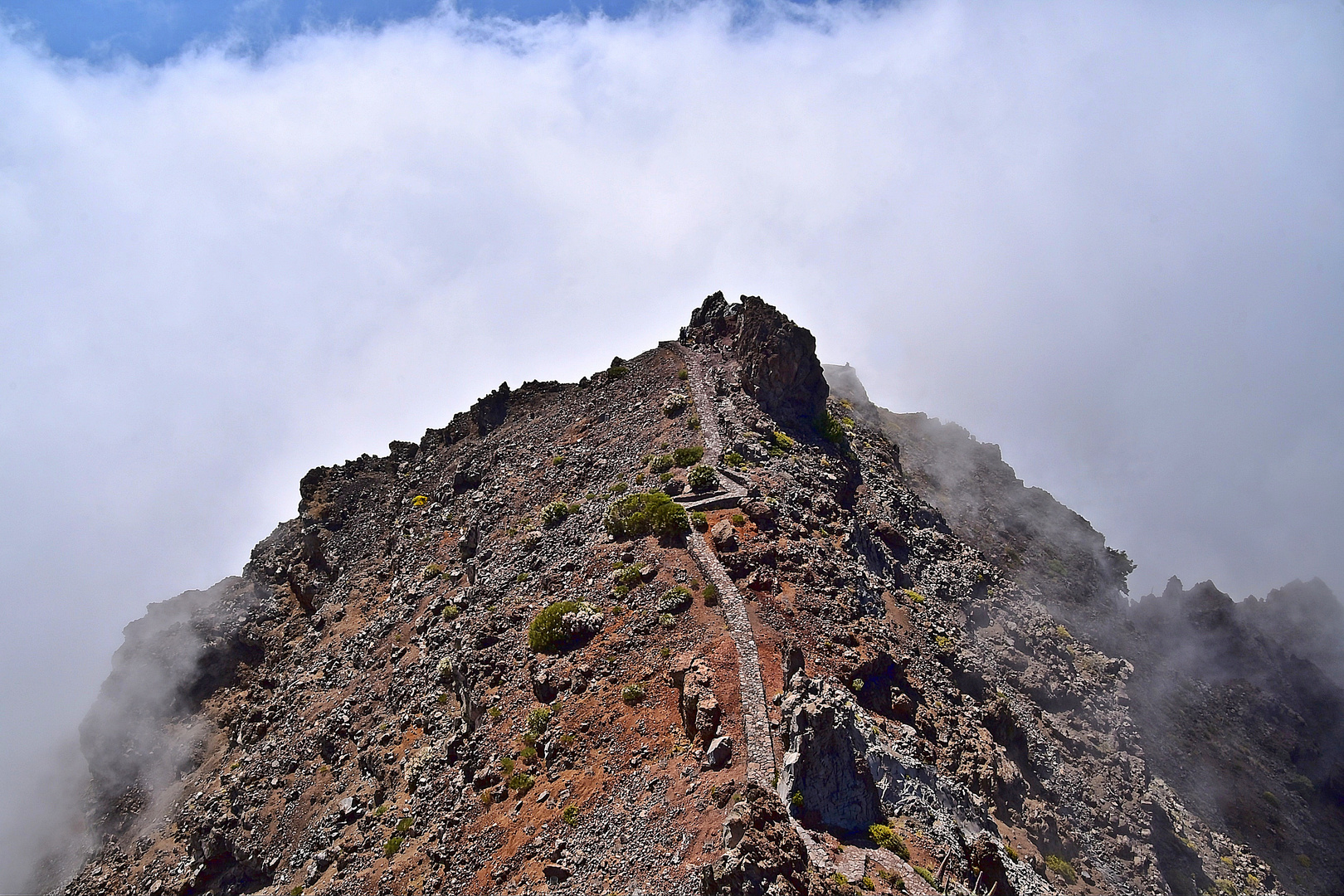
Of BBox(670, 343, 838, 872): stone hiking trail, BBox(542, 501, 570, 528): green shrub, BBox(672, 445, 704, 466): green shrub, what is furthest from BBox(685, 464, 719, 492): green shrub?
BBox(542, 501, 570, 528): green shrub

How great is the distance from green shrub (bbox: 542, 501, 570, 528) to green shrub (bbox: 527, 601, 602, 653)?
43.6 ft

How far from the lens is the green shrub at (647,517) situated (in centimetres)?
4619

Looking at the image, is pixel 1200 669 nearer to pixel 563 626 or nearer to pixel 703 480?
pixel 703 480

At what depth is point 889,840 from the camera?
2884cm

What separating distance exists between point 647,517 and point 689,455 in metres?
9.25

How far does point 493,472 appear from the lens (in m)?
69.9

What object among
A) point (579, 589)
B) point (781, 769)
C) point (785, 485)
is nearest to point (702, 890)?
point (781, 769)

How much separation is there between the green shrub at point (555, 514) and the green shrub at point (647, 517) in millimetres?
6424

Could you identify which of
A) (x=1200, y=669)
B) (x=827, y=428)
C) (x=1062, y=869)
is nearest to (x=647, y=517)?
(x=827, y=428)

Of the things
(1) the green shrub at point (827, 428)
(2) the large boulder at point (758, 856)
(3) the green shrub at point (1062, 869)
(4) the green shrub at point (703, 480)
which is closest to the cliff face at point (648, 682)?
(2) the large boulder at point (758, 856)

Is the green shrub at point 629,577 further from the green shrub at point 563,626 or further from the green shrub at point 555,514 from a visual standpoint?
the green shrub at point 555,514

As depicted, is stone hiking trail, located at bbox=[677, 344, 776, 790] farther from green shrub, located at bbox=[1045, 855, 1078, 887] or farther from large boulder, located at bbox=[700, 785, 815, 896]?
green shrub, located at bbox=[1045, 855, 1078, 887]

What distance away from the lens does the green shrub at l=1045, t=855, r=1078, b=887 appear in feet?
130

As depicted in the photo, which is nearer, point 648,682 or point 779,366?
point 648,682
